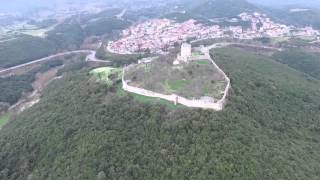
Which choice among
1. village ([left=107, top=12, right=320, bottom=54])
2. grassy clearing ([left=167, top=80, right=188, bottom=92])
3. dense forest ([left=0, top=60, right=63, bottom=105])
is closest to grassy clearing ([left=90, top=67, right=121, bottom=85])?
grassy clearing ([left=167, top=80, right=188, bottom=92])

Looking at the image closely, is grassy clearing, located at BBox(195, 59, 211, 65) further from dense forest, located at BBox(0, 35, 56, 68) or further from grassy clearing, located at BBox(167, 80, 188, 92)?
dense forest, located at BBox(0, 35, 56, 68)

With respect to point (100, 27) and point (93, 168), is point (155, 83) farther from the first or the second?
point (100, 27)

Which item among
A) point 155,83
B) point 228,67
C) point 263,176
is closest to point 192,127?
point 263,176

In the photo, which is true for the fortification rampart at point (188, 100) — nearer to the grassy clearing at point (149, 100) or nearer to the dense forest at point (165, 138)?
the grassy clearing at point (149, 100)

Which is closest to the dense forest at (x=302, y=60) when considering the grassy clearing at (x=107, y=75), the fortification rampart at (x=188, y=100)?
the fortification rampart at (x=188, y=100)

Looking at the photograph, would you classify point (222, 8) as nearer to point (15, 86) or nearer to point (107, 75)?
point (15, 86)

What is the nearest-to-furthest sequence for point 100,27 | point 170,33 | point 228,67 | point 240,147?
point 240,147, point 228,67, point 170,33, point 100,27
